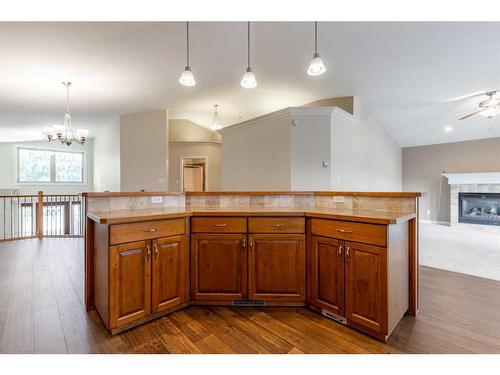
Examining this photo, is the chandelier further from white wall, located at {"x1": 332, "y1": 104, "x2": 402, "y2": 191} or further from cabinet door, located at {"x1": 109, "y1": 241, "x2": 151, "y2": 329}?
white wall, located at {"x1": 332, "y1": 104, "x2": 402, "y2": 191}

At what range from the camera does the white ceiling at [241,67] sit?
10.0 feet

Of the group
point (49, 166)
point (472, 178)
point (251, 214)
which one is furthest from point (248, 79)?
point (49, 166)

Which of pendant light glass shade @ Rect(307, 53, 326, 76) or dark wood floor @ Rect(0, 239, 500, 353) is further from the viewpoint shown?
pendant light glass shade @ Rect(307, 53, 326, 76)

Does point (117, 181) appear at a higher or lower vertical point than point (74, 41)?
lower

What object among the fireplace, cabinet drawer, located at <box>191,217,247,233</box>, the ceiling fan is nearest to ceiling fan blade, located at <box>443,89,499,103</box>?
the ceiling fan

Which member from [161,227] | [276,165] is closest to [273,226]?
[161,227]

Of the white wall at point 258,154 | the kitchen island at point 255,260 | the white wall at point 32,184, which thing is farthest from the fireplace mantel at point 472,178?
the white wall at point 32,184

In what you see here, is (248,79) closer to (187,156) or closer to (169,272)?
(169,272)

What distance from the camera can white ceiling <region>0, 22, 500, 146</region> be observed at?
306 cm

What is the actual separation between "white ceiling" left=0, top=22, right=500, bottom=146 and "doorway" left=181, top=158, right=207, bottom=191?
243 cm

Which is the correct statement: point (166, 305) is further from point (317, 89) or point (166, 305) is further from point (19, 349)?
point (317, 89)
